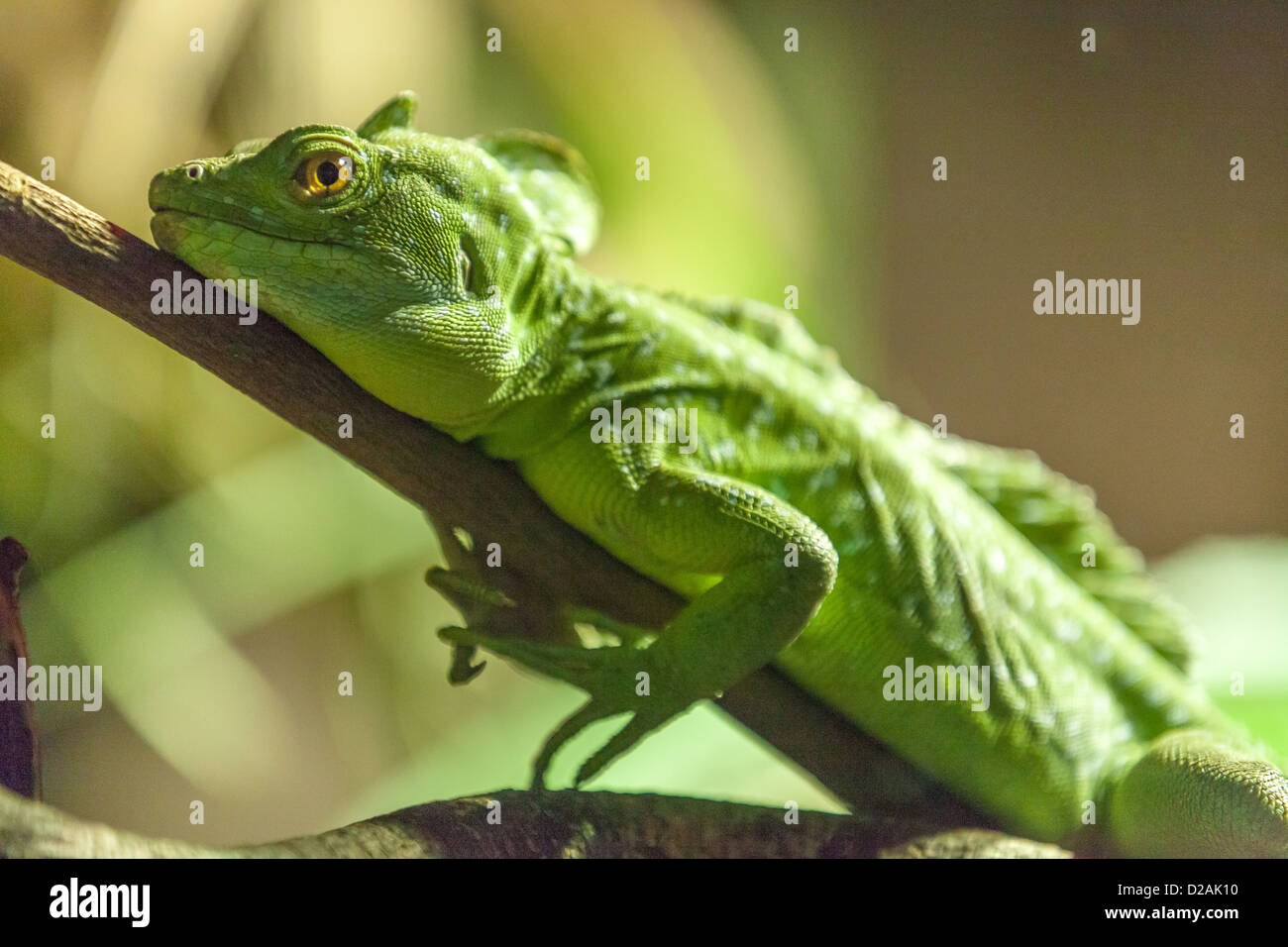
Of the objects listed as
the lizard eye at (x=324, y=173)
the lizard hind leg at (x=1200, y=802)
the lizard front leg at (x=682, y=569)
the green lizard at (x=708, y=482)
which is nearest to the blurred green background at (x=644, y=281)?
the lizard hind leg at (x=1200, y=802)

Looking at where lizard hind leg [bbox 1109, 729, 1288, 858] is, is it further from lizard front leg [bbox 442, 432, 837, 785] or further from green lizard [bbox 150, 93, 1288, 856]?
lizard front leg [bbox 442, 432, 837, 785]

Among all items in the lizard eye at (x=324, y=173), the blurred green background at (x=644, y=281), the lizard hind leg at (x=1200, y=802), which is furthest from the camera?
the blurred green background at (x=644, y=281)

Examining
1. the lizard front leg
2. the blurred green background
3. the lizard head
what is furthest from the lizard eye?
the blurred green background

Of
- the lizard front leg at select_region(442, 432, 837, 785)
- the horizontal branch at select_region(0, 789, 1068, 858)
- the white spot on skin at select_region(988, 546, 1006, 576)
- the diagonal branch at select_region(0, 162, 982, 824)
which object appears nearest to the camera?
the horizontal branch at select_region(0, 789, 1068, 858)

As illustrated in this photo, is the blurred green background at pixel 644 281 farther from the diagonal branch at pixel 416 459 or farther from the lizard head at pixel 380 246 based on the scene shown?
the lizard head at pixel 380 246

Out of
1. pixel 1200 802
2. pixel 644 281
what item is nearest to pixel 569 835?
pixel 1200 802

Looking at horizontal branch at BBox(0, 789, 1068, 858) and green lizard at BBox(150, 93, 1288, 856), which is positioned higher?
green lizard at BBox(150, 93, 1288, 856)

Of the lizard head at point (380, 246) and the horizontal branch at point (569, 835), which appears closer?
the horizontal branch at point (569, 835)

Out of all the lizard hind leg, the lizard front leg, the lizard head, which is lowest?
the lizard hind leg
